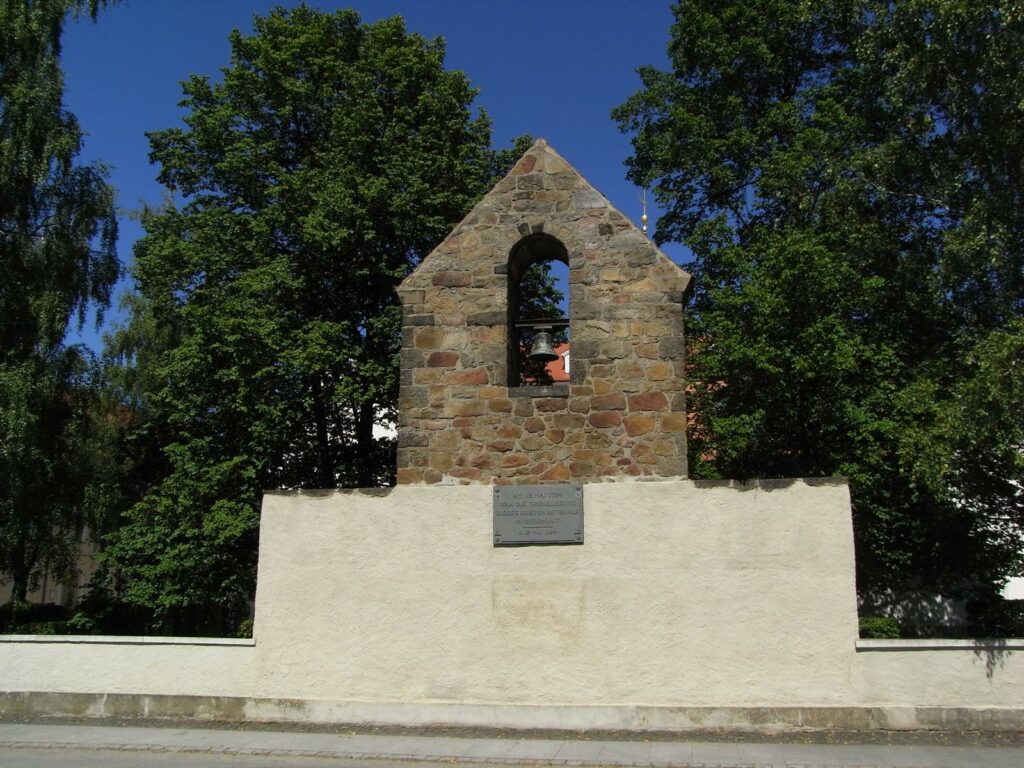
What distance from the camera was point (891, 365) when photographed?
44.8 feet

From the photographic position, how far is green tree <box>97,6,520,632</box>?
14750 mm

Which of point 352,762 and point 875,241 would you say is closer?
point 352,762

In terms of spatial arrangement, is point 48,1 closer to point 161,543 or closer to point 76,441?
point 76,441

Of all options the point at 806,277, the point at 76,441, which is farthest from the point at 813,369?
the point at 76,441

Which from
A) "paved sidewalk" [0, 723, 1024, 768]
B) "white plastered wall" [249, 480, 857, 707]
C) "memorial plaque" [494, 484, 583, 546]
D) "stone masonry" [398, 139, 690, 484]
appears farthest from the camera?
"stone masonry" [398, 139, 690, 484]

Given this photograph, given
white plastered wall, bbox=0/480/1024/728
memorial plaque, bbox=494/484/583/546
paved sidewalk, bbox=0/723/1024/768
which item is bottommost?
paved sidewalk, bbox=0/723/1024/768

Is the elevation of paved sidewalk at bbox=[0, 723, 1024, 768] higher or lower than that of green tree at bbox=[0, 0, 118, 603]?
lower

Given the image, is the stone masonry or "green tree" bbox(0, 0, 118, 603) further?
"green tree" bbox(0, 0, 118, 603)

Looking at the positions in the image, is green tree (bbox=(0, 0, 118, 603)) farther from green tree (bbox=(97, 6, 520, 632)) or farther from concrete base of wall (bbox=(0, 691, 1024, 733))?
concrete base of wall (bbox=(0, 691, 1024, 733))

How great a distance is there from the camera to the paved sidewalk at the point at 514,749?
6.94 m

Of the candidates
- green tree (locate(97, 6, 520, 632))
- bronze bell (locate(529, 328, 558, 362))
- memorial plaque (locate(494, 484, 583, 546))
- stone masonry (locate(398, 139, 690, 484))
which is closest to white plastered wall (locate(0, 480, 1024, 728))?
memorial plaque (locate(494, 484, 583, 546))

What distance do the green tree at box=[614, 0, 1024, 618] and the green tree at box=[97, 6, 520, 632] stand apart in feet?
20.0

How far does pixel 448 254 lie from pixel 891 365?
8254mm

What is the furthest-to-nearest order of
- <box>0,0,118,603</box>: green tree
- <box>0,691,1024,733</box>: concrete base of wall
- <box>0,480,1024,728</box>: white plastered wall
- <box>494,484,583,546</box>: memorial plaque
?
<box>0,0,118,603</box>: green tree, <box>494,484,583,546</box>: memorial plaque, <box>0,480,1024,728</box>: white plastered wall, <box>0,691,1024,733</box>: concrete base of wall
